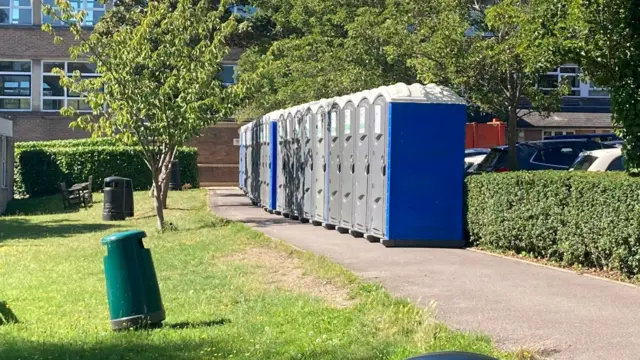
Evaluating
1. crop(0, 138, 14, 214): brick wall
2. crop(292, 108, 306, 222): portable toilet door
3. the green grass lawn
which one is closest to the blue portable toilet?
the green grass lawn

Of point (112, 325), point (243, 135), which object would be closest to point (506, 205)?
point (112, 325)

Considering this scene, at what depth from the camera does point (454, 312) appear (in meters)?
8.27

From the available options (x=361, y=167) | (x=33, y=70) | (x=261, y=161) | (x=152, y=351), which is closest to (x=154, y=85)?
(x=361, y=167)

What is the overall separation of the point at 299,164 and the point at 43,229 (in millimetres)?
6727

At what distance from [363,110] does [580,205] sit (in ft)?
16.3

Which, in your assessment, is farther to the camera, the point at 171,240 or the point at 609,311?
the point at 171,240

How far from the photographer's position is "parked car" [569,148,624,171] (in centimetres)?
1659

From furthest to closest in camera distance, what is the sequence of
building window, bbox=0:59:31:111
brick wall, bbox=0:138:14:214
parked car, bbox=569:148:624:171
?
building window, bbox=0:59:31:111
brick wall, bbox=0:138:14:214
parked car, bbox=569:148:624:171

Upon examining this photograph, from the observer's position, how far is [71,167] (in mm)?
36219

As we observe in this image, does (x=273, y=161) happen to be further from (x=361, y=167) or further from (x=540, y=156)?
(x=361, y=167)

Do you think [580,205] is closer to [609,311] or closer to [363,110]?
[609,311]

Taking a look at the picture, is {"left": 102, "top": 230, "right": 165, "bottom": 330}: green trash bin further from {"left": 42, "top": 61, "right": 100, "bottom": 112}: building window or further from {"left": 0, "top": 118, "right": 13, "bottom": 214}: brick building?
{"left": 42, "top": 61, "right": 100, "bottom": 112}: building window

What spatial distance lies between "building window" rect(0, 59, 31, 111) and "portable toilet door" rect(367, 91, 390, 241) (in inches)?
1342

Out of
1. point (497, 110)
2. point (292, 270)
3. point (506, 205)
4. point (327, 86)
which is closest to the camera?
point (292, 270)
